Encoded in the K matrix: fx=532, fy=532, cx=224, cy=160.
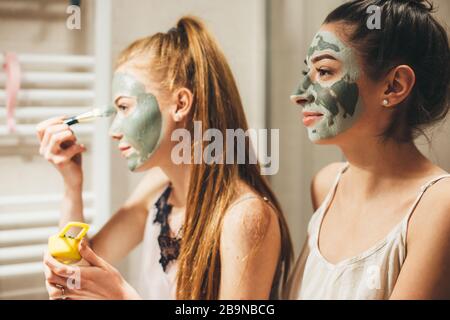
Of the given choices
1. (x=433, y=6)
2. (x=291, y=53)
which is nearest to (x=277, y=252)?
(x=291, y=53)

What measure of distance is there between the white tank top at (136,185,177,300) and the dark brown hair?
56 cm

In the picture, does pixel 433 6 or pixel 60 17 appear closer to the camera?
pixel 433 6

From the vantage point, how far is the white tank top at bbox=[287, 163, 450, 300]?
1.00 metres

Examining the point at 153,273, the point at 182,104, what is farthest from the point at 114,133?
the point at 153,273

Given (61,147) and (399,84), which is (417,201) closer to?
(399,84)

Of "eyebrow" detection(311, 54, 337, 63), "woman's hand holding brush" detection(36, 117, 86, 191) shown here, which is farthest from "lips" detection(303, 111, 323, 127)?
"woman's hand holding brush" detection(36, 117, 86, 191)

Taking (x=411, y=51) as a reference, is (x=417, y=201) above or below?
below

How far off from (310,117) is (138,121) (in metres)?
0.37

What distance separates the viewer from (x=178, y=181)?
1177mm

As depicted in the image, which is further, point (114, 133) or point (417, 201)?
point (114, 133)

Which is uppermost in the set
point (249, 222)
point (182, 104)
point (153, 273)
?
point (182, 104)

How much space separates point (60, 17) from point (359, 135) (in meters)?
0.70

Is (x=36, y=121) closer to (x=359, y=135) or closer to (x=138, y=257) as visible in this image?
(x=138, y=257)
